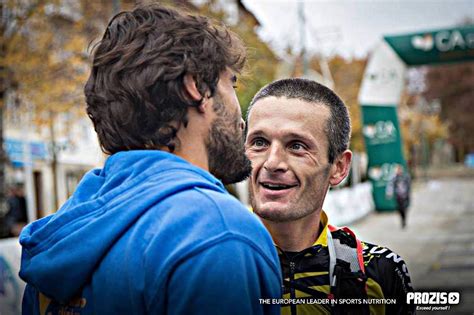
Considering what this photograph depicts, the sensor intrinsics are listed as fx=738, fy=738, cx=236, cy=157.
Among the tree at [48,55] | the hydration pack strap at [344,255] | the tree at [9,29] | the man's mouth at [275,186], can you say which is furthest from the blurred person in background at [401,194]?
the man's mouth at [275,186]

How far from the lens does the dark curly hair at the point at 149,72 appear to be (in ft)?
4.84

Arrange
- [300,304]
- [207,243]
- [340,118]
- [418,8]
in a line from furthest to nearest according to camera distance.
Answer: [418,8] < [340,118] < [300,304] < [207,243]

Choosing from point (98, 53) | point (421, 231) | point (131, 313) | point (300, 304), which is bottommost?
point (421, 231)

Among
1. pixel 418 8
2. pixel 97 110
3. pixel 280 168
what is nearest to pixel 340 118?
pixel 280 168

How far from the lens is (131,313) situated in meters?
1.34

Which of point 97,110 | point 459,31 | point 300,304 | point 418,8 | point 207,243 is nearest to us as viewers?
point 207,243

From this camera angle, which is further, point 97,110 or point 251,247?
point 97,110

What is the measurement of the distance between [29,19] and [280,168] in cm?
1362

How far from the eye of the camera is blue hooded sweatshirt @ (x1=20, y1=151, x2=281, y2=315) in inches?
50.4

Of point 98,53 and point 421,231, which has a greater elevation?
point 98,53

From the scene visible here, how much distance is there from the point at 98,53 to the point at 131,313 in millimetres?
564

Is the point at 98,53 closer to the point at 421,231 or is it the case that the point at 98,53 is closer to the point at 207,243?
the point at 207,243

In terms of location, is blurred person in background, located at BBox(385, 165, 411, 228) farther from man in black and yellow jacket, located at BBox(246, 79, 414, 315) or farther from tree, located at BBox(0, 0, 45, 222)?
man in black and yellow jacket, located at BBox(246, 79, 414, 315)

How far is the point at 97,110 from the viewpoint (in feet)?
5.10
